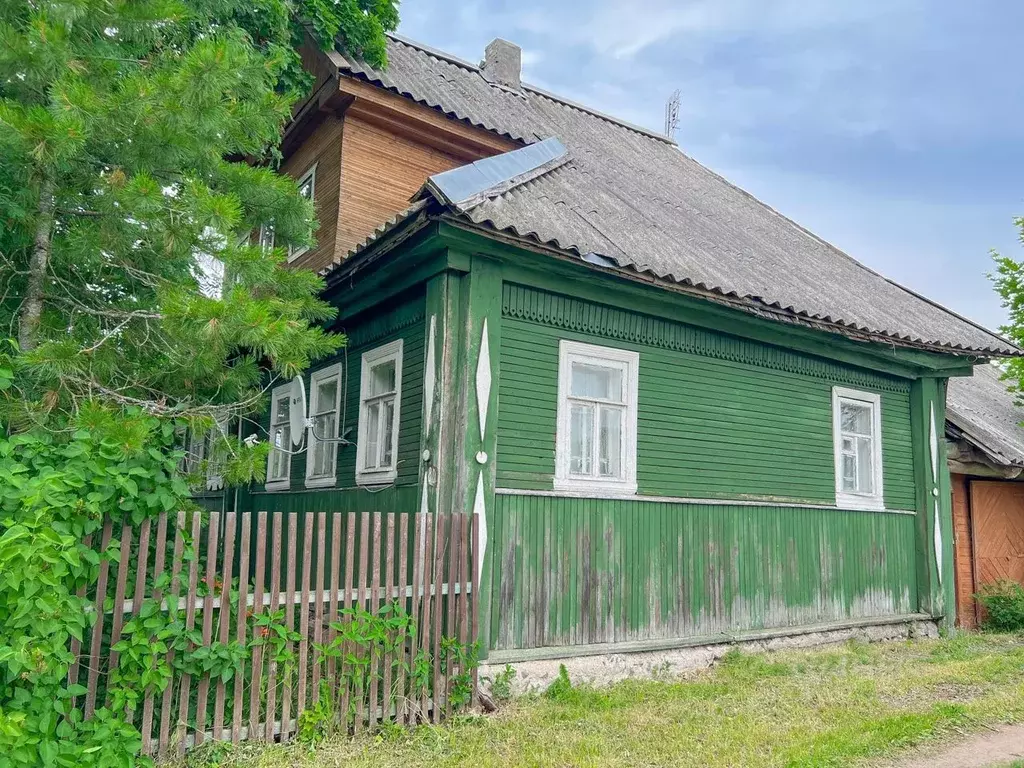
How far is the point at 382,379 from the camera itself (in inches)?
326

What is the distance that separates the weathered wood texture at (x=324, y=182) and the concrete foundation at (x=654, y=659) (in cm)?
559

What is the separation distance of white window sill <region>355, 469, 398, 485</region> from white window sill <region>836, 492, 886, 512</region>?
5559 mm

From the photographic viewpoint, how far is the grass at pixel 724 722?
16.5 feet

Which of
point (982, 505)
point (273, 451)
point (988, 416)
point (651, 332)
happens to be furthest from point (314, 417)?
point (988, 416)

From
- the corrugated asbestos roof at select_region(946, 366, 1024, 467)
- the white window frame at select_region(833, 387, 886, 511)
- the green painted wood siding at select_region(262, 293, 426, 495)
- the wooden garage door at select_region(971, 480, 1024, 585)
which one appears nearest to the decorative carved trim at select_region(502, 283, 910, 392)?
the white window frame at select_region(833, 387, 886, 511)

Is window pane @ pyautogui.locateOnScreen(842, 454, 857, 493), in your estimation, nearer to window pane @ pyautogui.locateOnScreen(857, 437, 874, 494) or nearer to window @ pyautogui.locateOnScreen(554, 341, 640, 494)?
window pane @ pyautogui.locateOnScreen(857, 437, 874, 494)

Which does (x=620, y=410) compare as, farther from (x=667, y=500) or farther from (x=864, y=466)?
(x=864, y=466)

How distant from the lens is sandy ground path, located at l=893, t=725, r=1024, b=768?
16.7 ft

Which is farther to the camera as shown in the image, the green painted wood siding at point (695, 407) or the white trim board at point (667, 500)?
the green painted wood siding at point (695, 407)

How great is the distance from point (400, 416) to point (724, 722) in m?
3.79

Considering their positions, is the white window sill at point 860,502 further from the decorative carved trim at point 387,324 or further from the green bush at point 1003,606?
the decorative carved trim at point 387,324

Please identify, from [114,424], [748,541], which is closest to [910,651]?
[748,541]

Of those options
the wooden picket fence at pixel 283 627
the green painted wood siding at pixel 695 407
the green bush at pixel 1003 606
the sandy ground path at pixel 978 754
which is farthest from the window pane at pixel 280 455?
the green bush at pixel 1003 606

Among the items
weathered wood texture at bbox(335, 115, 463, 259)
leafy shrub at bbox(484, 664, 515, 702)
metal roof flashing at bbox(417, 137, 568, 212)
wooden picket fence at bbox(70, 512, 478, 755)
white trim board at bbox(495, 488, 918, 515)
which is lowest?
leafy shrub at bbox(484, 664, 515, 702)
